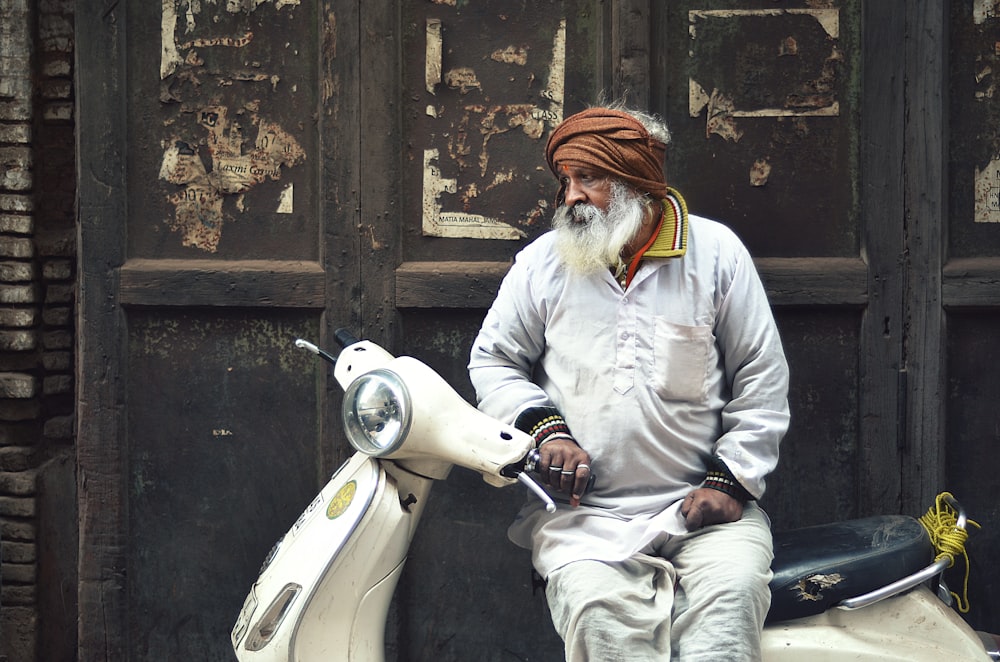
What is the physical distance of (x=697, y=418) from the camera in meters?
2.42

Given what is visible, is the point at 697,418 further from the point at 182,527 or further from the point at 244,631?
the point at 182,527

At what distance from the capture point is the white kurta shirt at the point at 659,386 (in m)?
2.37

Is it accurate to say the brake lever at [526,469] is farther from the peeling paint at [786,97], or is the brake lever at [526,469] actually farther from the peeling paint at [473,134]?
the peeling paint at [786,97]

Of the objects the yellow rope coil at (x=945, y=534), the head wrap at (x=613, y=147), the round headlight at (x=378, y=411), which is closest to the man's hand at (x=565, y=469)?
the round headlight at (x=378, y=411)

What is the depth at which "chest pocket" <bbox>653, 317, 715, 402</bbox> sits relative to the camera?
7.81 ft

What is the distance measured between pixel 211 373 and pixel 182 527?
0.51 meters

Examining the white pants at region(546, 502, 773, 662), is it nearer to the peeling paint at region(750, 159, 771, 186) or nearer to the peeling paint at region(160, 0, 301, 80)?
the peeling paint at region(750, 159, 771, 186)

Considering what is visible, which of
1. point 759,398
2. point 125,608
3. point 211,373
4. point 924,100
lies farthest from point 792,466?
point 125,608

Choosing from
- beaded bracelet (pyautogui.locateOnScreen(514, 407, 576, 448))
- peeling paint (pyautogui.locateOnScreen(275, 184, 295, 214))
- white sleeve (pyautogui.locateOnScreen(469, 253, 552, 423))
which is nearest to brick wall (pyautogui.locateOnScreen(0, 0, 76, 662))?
peeling paint (pyautogui.locateOnScreen(275, 184, 295, 214))

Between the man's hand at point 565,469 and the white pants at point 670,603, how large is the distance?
0.54 feet

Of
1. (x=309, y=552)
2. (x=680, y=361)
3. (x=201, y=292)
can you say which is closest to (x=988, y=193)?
(x=680, y=361)

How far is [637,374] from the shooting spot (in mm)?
2385

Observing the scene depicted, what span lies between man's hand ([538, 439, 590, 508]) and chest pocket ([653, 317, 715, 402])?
27cm

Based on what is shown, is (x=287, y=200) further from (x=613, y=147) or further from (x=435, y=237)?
(x=613, y=147)
